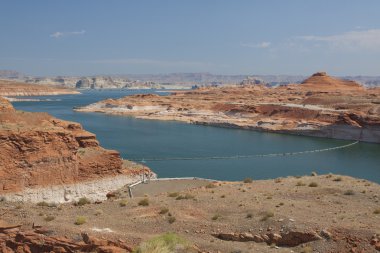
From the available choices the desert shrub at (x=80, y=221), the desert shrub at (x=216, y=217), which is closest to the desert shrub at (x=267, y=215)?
the desert shrub at (x=216, y=217)

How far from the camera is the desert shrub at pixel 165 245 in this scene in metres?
10.7

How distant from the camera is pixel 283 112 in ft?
290

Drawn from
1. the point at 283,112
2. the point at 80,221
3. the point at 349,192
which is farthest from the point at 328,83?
the point at 80,221

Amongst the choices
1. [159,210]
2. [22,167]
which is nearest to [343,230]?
[159,210]

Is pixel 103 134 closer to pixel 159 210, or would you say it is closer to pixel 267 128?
pixel 267 128

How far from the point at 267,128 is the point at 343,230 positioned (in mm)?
68840

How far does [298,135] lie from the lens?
75.6 meters

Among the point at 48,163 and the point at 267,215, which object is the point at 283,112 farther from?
the point at 267,215

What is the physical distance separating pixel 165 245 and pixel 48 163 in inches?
626

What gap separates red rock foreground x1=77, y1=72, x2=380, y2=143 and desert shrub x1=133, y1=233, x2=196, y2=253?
63725 mm

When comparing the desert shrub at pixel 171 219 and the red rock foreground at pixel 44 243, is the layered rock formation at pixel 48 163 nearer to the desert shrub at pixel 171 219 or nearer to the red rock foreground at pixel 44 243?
the red rock foreground at pixel 44 243

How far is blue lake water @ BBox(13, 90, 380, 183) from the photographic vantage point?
4338 centimetres

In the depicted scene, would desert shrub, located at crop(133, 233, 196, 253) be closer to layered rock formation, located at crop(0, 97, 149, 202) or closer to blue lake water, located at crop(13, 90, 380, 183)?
layered rock formation, located at crop(0, 97, 149, 202)

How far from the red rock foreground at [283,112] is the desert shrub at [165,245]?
63.7 meters
